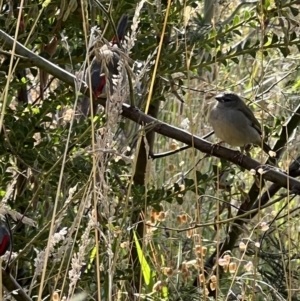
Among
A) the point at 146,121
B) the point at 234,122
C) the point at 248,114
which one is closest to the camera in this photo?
the point at 146,121

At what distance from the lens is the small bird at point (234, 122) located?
3031 millimetres

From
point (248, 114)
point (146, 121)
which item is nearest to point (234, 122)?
point (248, 114)

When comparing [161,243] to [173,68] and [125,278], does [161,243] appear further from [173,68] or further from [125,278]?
[173,68]

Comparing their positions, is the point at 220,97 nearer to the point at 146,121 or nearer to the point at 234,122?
the point at 234,122

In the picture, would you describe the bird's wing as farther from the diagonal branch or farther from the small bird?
the diagonal branch

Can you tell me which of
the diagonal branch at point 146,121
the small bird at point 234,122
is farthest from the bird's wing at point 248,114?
the diagonal branch at point 146,121

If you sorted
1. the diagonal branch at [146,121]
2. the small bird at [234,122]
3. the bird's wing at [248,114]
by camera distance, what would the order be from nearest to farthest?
the diagonal branch at [146,121] < the small bird at [234,122] < the bird's wing at [248,114]

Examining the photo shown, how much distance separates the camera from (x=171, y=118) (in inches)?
160

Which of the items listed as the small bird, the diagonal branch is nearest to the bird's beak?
the small bird

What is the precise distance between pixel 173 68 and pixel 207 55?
14 cm

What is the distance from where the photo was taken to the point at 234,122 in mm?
3074

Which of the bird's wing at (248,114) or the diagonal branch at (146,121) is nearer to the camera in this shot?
the diagonal branch at (146,121)

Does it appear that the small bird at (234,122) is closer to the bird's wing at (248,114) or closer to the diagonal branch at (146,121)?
the bird's wing at (248,114)

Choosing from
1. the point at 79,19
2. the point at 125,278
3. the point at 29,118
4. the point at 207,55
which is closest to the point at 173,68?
the point at 207,55
